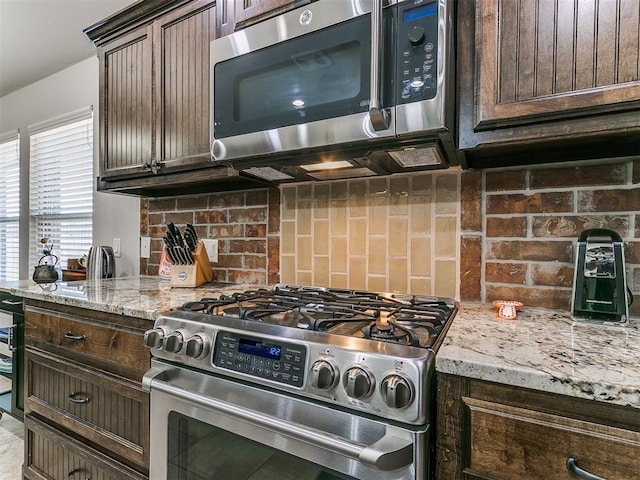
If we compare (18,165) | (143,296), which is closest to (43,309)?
(143,296)

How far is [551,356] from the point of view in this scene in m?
0.68

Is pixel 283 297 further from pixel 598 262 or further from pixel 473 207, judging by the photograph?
pixel 598 262

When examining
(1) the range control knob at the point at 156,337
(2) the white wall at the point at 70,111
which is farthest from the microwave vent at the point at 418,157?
(2) the white wall at the point at 70,111

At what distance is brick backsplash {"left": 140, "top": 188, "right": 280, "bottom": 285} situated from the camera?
169 centimetres

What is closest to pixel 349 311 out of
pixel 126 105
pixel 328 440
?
pixel 328 440

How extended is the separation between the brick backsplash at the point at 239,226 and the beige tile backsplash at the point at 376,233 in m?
0.07

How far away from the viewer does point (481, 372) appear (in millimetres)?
646

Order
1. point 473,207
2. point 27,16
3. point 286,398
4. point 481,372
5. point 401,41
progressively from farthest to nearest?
point 27,16, point 473,207, point 401,41, point 286,398, point 481,372

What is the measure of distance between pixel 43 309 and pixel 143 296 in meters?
0.49

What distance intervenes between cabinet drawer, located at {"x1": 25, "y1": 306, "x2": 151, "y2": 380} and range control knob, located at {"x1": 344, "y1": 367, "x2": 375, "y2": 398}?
77 centimetres

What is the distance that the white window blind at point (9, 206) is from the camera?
10.8 feet

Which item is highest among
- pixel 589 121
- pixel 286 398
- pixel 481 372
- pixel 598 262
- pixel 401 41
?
pixel 401 41

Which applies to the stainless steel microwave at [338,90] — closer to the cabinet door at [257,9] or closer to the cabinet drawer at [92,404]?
the cabinet door at [257,9]

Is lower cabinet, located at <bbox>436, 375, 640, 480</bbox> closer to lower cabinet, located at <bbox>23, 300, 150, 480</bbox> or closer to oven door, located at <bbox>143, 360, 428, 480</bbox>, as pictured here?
oven door, located at <bbox>143, 360, 428, 480</bbox>
